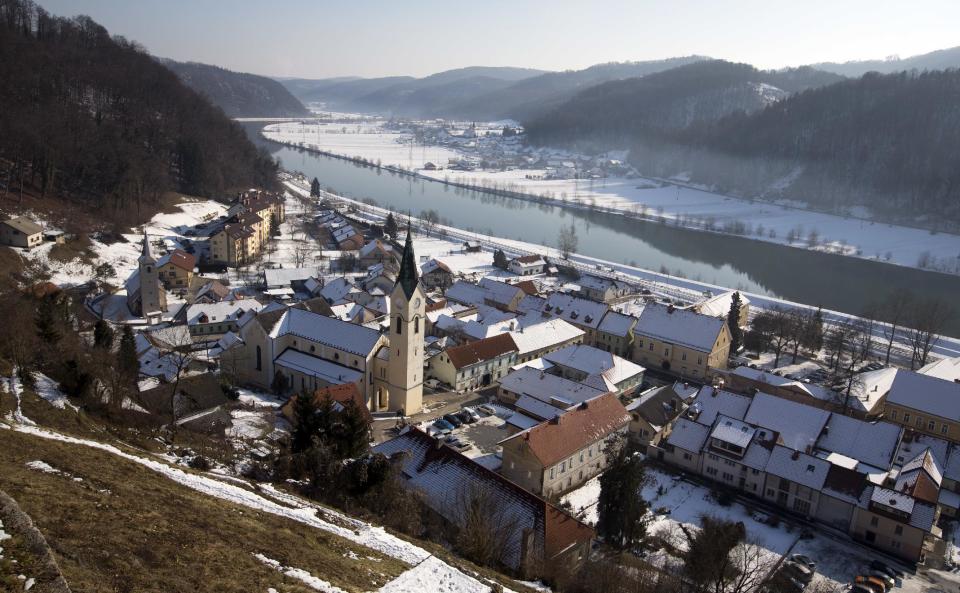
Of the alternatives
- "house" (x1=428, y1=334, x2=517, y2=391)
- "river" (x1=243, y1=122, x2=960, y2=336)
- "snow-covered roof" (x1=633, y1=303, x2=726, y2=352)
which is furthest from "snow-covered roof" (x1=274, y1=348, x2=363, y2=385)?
"river" (x1=243, y1=122, x2=960, y2=336)

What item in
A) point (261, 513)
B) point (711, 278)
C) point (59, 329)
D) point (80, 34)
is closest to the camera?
point (261, 513)

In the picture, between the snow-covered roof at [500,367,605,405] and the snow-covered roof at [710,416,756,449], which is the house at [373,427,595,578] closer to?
the snow-covered roof at [710,416,756,449]

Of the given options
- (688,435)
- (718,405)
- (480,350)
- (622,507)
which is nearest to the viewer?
(622,507)

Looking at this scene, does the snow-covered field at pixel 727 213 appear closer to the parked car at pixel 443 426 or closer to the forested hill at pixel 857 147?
the forested hill at pixel 857 147

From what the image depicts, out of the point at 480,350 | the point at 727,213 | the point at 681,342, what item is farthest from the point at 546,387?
the point at 727,213

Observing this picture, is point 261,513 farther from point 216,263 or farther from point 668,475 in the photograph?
point 216,263

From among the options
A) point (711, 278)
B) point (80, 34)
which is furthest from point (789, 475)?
point (80, 34)

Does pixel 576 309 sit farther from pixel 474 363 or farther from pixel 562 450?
pixel 562 450
